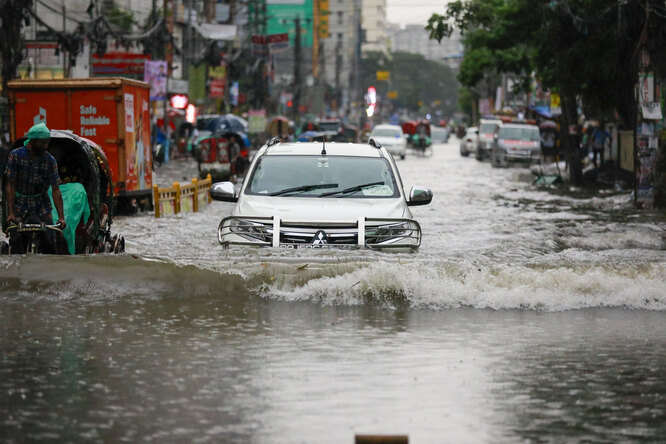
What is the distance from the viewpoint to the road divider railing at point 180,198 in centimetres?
2227

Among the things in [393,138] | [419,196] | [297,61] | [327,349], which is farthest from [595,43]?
[297,61]

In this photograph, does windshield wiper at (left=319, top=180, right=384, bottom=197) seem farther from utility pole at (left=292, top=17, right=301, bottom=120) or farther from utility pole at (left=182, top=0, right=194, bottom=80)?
utility pole at (left=292, top=17, right=301, bottom=120)

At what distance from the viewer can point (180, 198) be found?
23625 mm

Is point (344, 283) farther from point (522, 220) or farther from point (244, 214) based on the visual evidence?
point (522, 220)

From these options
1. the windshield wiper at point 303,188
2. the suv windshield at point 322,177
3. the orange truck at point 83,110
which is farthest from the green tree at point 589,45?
the windshield wiper at point 303,188

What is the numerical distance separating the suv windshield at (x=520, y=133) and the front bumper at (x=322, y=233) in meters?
39.9

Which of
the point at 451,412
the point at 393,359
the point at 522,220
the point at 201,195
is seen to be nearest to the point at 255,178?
the point at 393,359

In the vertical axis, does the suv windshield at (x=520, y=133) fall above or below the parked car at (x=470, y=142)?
above

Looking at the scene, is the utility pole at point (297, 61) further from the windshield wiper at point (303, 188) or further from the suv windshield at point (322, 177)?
the windshield wiper at point (303, 188)

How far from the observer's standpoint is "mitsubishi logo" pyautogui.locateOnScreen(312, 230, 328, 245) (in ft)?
38.3

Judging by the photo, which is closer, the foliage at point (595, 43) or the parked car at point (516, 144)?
the foliage at point (595, 43)

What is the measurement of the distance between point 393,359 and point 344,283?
268 cm

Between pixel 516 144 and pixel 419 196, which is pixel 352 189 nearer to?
pixel 419 196

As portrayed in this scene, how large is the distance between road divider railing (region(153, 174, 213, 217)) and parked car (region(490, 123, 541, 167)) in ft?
87.8
